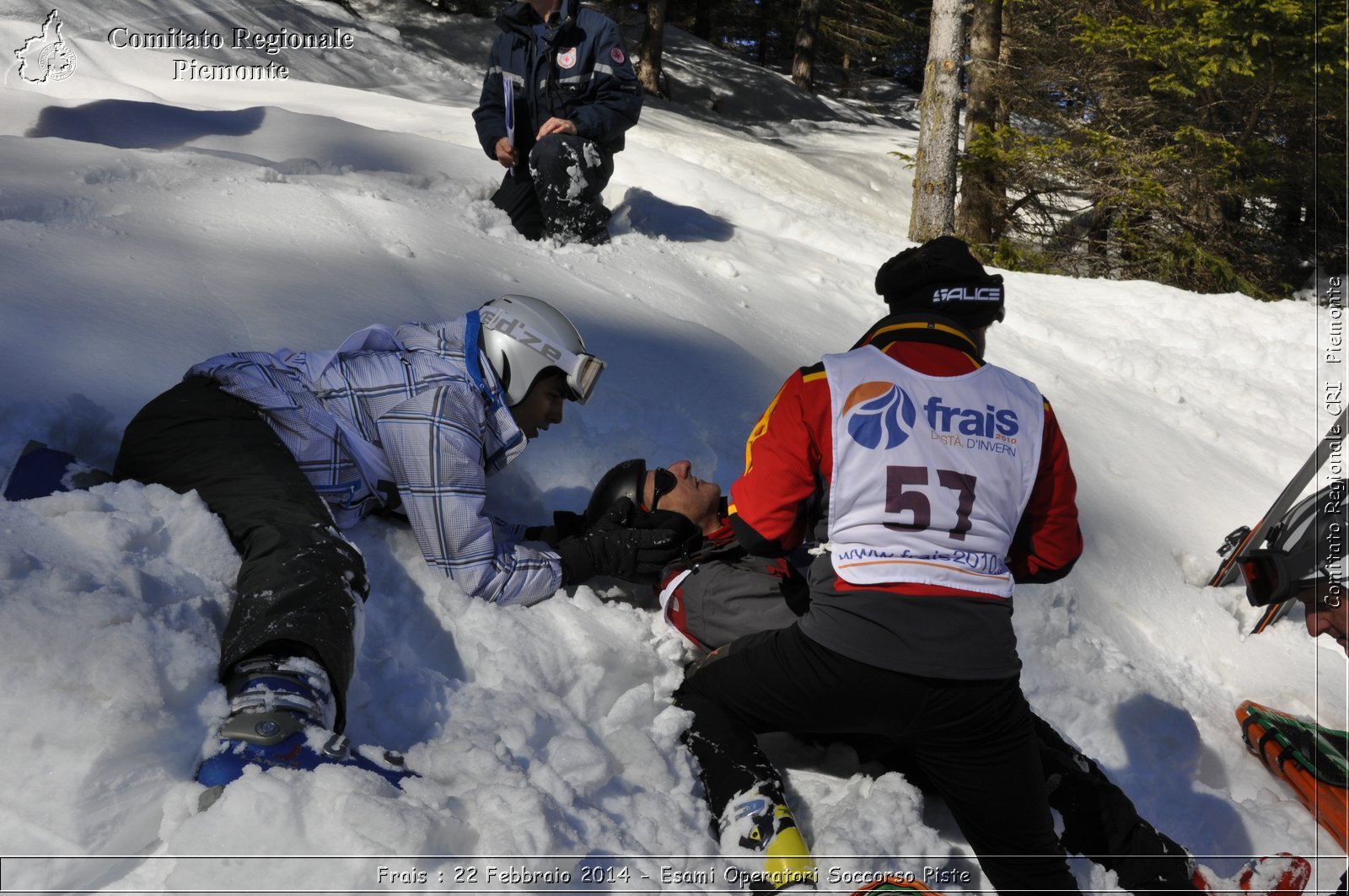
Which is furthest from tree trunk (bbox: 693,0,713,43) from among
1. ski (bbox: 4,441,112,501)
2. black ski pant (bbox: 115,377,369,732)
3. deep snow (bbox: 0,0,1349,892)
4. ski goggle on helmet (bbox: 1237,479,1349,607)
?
ski (bbox: 4,441,112,501)

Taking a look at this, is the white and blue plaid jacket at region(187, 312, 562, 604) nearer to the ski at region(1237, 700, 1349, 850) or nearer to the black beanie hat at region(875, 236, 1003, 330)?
the black beanie hat at region(875, 236, 1003, 330)

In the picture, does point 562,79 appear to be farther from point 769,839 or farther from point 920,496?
point 769,839

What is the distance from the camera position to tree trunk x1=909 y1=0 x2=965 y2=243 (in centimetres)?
909

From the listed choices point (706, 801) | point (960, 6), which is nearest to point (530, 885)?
point (706, 801)

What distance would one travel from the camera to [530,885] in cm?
193

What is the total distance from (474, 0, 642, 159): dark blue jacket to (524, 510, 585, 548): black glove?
3.26m

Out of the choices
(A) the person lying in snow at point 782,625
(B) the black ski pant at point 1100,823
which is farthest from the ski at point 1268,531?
(B) the black ski pant at point 1100,823

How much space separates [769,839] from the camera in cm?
235

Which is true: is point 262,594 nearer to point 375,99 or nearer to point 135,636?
point 135,636

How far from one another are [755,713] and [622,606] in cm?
87

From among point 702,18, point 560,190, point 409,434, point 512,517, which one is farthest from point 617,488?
point 702,18

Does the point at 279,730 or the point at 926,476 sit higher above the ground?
the point at 926,476

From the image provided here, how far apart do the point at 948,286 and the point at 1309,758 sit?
7.59 feet

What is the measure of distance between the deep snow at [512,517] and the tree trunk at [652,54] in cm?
825
